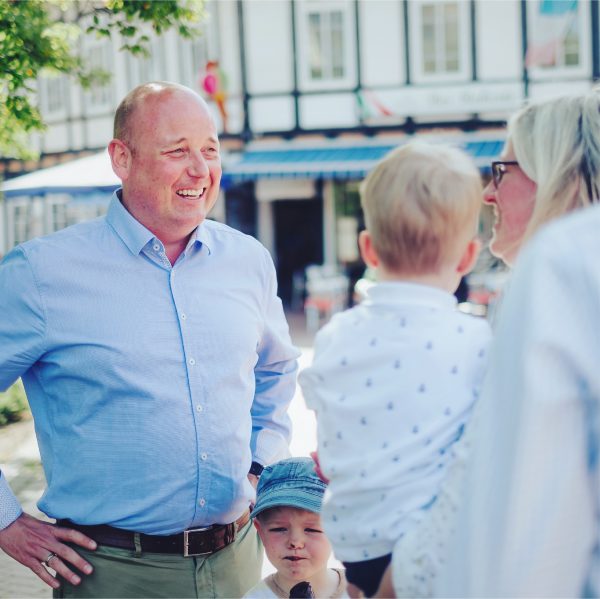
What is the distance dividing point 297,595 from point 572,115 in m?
1.48

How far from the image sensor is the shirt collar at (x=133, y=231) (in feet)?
8.47

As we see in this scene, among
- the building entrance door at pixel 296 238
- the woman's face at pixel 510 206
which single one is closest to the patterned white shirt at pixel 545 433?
the woman's face at pixel 510 206

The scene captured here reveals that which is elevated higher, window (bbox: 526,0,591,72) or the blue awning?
window (bbox: 526,0,591,72)

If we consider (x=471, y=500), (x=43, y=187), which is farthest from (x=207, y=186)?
(x=43, y=187)

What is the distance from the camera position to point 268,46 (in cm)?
1727

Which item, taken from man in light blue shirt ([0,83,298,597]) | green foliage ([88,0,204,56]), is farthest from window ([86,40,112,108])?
man in light blue shirt ([0,83,298,597])

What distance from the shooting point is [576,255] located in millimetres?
1121

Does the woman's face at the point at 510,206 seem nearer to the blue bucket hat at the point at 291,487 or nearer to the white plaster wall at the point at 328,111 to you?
the blue bucket hat at the point at 291,487

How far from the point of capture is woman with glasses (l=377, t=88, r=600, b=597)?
3.77ft

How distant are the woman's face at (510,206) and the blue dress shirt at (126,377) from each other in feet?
2.88

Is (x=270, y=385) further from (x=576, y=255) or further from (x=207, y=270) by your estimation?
(x=576, y=255)

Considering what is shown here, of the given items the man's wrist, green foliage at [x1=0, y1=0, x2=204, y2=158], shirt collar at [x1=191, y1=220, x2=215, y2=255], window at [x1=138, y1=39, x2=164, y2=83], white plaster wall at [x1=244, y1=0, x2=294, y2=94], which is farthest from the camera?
window at [x1=138, y1=39, x2=164, y2=83]

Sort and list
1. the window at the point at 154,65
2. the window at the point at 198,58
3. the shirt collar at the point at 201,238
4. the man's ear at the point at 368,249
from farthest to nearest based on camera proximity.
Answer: the window at the point at 154,65, the window at the point at 198,58, the shirt collar at the point at 201,238, the man's ear at the point at 368,249

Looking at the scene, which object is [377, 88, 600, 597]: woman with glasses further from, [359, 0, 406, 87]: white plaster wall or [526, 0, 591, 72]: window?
[359, 0, 406, 87]: white plaster wall
